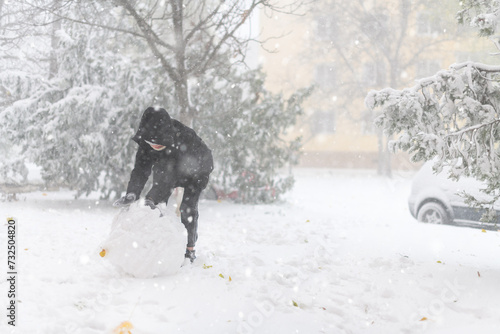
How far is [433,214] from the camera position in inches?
327

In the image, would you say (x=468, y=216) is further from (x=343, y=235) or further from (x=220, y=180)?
(x=220, y=180)

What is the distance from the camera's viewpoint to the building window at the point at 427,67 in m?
23.9

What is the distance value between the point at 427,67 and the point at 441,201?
68.7 feet

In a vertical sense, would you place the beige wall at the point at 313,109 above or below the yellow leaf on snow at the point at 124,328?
above

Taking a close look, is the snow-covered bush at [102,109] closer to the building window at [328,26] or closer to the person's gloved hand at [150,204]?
the person's gloved hand at [150,204]

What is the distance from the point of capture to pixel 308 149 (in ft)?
98.0

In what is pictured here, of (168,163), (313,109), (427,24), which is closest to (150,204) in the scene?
(168,163)

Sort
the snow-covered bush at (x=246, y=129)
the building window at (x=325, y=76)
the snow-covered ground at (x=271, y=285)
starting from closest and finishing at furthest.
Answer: the snow-covered ground at (x=271, y=285) < the snow-covered bush at (x=246, y=129) < the building window at (x=325, y=76)

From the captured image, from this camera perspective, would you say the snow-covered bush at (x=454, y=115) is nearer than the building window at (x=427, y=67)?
Yes

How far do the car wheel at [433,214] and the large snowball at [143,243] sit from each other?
19.7 ft

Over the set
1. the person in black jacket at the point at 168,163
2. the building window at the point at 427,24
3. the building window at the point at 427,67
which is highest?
the building window at the point at 427,24

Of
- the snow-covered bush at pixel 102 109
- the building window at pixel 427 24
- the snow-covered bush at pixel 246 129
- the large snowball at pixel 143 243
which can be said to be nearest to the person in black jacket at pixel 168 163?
the large snowball at pixel 143 243

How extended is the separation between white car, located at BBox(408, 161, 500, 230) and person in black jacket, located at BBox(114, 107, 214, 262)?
525 cm

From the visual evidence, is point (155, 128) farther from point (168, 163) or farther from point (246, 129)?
point (246, 129)
